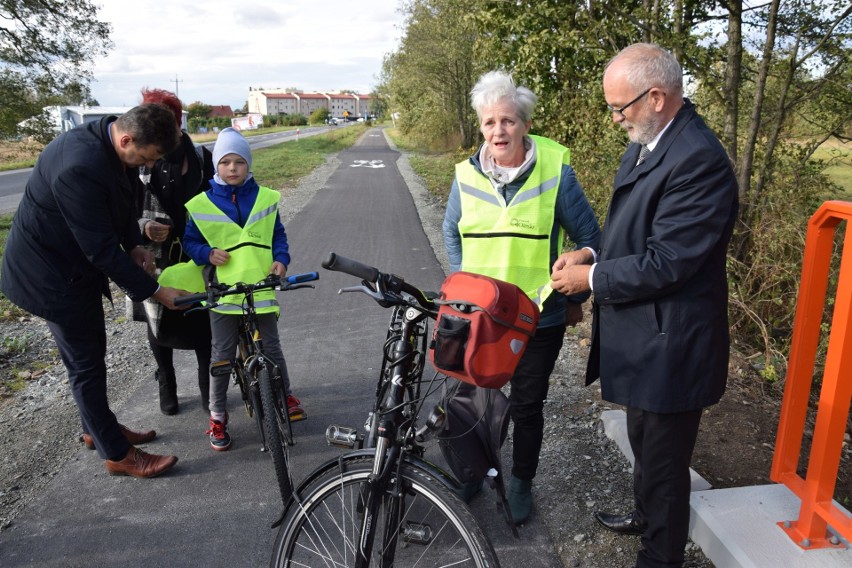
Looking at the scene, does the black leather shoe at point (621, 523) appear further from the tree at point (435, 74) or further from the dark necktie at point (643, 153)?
the tree at point (435, 74)

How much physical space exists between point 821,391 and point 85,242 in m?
3.37

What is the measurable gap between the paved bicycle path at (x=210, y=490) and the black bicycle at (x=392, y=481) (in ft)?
2.58

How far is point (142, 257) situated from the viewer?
3859mm

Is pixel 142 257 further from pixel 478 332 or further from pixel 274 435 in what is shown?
pixel 478 332

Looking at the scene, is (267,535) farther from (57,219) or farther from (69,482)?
(57,219)

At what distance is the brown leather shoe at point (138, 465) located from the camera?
12.1 feet

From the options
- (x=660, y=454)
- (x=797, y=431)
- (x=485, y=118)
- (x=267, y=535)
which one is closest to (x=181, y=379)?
(x=267, y=535)

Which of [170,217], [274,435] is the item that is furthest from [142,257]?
[274,435]

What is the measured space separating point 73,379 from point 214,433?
2.94ft

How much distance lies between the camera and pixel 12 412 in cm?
454

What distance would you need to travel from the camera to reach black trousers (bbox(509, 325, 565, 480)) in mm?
3023

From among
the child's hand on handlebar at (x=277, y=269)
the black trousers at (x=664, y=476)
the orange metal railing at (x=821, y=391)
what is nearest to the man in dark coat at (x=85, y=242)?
the child's hand on handlebar at (x=277, y=269)

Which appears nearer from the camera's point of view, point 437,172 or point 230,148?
point 230,148

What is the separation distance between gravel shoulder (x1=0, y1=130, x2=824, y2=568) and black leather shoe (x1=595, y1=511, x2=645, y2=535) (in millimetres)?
38
